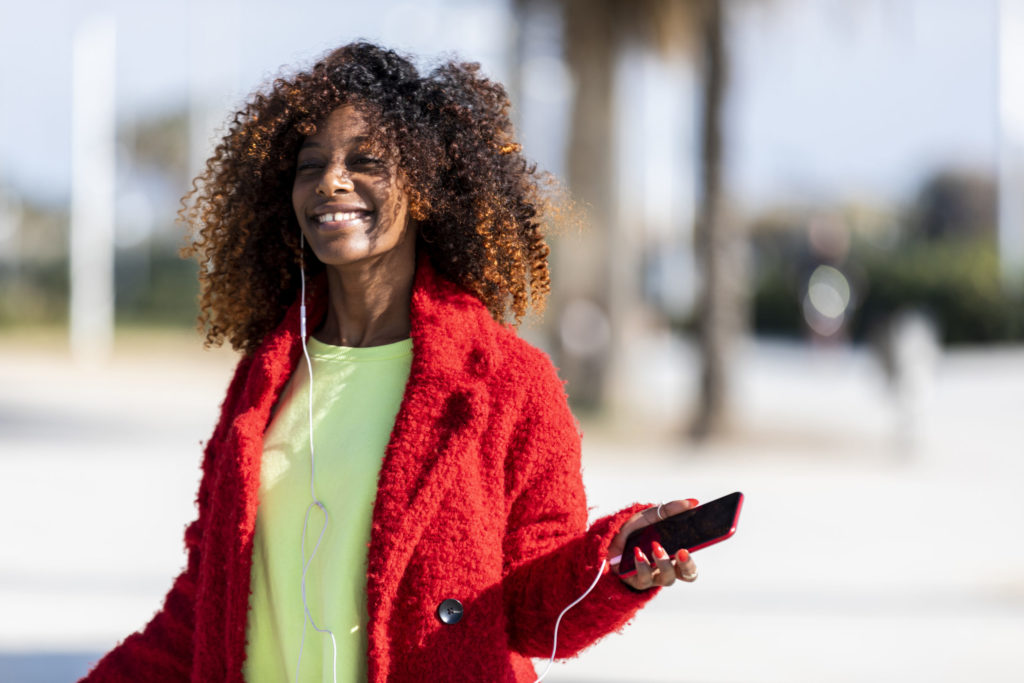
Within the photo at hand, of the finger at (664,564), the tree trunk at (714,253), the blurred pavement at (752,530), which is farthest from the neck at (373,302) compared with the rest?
the tree trunk at (714,253)

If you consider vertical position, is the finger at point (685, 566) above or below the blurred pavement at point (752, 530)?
above

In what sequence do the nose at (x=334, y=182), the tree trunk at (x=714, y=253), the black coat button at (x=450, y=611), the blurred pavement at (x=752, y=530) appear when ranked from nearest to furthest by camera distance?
the black coat button at (x=450, y=611)
the nose at (x=334, y=182)
the blurred pavement at (x=752, y=530)
the tree trunk at (x=714, y=253)

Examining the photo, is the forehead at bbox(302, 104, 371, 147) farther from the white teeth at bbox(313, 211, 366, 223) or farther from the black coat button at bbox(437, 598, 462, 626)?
the black coat button at bbox(437, 598, 462, 626)

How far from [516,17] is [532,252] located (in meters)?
9.92

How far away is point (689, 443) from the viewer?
11.2m

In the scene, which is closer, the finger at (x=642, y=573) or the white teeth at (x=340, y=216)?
the finger at (x=642, y=573)

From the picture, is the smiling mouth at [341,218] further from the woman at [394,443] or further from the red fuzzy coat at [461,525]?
the red fuzzy coat at [461,525]

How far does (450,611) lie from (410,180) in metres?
0.79

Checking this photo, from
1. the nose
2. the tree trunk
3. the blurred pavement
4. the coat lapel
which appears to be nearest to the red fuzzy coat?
the coat lapel

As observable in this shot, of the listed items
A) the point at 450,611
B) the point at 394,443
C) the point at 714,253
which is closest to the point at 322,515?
the point at 394,443

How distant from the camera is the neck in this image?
7.63ft

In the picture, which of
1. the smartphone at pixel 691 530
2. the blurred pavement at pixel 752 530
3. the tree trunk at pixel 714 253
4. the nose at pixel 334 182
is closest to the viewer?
the smartphone at pixel 691 530

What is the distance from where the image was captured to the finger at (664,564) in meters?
1.93

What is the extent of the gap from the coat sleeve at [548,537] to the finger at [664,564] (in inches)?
3.4
